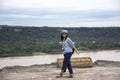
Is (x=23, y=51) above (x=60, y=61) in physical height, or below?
below

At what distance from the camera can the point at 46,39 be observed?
5844cm

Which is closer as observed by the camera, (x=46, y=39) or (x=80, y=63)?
(x=80, y=63)

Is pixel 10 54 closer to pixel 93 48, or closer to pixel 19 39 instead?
pixel 93 48

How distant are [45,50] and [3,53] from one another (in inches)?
208

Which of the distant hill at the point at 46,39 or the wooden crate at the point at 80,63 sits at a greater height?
the wooden crate at the point at 80,63

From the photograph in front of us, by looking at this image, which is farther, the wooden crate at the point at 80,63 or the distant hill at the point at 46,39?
the distant hill at the point at 46,39

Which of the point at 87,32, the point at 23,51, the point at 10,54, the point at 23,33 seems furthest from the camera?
the point at 87,32

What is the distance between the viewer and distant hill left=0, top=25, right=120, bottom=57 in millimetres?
40250

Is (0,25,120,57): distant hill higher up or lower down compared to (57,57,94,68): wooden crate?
lower down

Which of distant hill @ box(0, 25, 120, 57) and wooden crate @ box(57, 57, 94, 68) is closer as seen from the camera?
wooden crate @ box(57, 57, 94, 68)

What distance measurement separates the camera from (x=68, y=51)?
10820mm

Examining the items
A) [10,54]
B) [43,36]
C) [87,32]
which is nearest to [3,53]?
[10,54]

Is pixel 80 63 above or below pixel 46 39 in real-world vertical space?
above

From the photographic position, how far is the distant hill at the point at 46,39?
40250 mm
